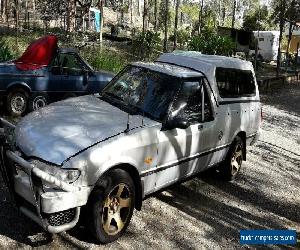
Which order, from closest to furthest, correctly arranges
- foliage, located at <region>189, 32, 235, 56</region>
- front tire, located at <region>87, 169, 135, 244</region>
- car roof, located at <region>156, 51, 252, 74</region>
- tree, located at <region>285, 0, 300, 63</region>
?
1. front tire, located at <region>87, 169, 135, 244</region>
2. car roof, located at <region>156, 51, 252, 74</region>
3. foliage, located at <region>189, 32, 235, 56</region>
4. tree, located at <region>285, 0, 300, 63</region>

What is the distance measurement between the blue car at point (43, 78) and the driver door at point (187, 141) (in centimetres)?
436

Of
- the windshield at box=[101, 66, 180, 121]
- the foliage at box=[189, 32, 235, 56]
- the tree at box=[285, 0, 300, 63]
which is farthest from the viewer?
the tree at box=[285, 0, 300, 63]

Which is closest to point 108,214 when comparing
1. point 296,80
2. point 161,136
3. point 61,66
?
point 161,136

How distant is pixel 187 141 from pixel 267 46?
28.6 m

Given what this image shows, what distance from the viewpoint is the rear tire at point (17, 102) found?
357 inches

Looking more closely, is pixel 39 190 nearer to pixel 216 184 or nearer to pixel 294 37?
pixel 216 184

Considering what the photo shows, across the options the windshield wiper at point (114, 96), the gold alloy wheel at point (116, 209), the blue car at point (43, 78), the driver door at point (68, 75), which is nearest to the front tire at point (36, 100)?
the blue car at point (43, 78)

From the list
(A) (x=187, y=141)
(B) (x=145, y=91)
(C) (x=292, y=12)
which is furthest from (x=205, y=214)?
(C) (x=292, y=12)

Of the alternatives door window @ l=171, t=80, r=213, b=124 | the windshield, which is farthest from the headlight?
door window @ l=171, t=80, r=213, b=124

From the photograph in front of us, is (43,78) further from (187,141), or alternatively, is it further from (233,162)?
(187,141)

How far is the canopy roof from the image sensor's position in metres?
9.21

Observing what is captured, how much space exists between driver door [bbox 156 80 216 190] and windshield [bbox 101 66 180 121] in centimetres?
17

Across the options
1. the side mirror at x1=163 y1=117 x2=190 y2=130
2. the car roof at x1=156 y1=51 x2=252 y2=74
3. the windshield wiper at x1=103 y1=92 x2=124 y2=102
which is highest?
the car roof at x1=156 y1=51 x2=252 y2=74

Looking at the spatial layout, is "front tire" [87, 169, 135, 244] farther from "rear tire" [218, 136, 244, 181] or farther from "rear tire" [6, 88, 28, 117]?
"rear tire" [6, 88, 28, 117]
